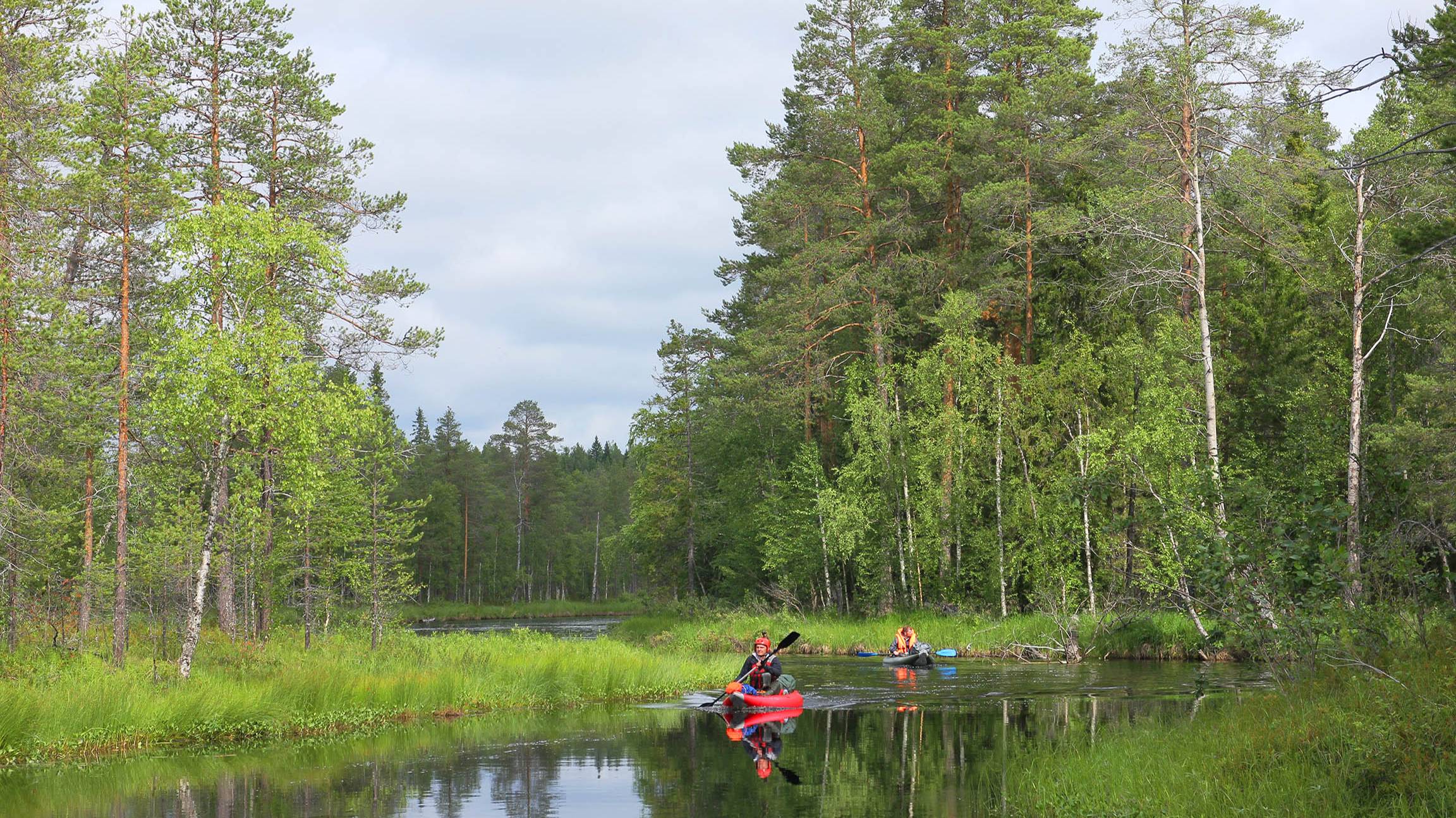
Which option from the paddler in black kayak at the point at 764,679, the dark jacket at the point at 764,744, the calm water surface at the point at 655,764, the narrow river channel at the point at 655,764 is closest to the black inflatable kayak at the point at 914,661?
the calm water surface at the point at 655,764

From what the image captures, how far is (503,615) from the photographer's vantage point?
8900 centimetres

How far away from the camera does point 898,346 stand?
43.6 metres

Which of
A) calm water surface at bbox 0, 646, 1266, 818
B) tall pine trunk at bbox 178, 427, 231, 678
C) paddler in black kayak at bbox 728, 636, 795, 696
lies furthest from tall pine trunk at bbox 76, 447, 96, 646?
paddler in black kayak at bbox 728, 636, 795, 696

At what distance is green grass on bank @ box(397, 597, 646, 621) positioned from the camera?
86625 mm

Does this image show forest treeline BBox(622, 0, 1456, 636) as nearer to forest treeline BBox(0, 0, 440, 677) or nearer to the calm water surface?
the calm water surface

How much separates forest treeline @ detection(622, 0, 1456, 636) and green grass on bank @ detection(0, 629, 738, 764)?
11620 millimetres

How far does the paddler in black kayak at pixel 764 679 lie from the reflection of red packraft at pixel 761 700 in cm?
11

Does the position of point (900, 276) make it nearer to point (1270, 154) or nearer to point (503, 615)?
point (1270, 154)

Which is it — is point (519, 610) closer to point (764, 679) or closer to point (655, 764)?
point (764, 679)

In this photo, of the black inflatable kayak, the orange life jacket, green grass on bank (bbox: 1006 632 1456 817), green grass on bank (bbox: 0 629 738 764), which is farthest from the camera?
the orange life jacket

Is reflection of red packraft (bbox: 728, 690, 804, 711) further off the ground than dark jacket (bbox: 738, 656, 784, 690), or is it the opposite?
dark jacket (bbox: 738, 656, 784, 690)

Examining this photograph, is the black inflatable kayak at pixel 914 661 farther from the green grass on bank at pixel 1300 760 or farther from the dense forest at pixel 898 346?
the green grass on bank at pixel 1300 760

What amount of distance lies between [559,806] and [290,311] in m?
20.1

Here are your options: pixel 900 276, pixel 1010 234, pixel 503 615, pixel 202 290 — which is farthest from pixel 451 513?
pixel 202 290
